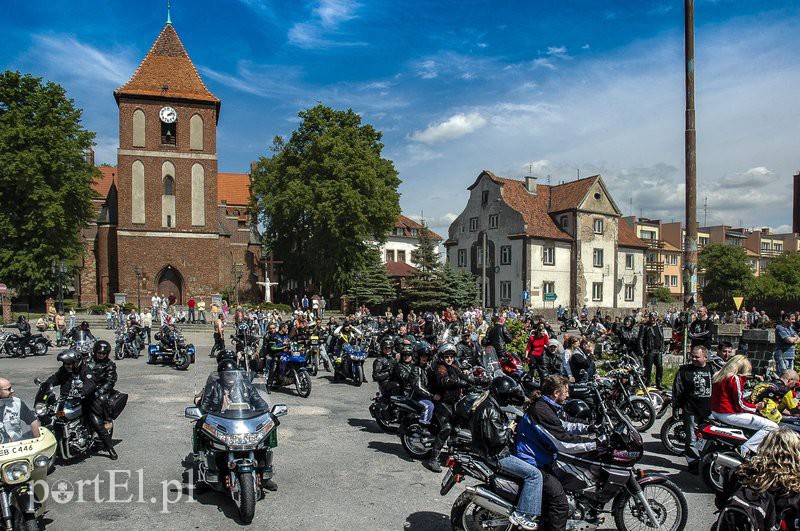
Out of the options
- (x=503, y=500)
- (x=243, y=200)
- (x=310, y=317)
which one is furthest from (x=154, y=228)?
(x=503, y=500)

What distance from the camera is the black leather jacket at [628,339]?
570 inches

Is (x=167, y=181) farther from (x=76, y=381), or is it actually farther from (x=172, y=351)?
(x=76, y=381)

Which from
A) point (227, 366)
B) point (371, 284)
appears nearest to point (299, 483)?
point (227, 366)

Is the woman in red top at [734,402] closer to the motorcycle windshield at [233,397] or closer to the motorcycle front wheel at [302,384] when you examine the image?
the motorcycle windshield at [233,397]

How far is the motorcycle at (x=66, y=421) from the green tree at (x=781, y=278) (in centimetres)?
6031

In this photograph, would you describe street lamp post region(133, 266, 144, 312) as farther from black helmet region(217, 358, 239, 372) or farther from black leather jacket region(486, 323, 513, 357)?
black helmet region(217, 358, 239, 372)

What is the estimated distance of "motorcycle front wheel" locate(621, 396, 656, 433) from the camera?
10.2 metres

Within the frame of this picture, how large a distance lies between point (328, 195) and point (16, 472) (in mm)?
36202

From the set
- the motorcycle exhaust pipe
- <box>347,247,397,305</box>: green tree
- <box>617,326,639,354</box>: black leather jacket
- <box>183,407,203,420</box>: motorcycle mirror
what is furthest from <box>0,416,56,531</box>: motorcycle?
<box>347,247,397,305</box>: green tree

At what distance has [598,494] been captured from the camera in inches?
215

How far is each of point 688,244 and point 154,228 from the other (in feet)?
132

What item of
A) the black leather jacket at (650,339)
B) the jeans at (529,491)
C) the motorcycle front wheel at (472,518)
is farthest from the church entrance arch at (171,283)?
the jeans at (529,491)

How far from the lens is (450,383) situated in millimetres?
8062

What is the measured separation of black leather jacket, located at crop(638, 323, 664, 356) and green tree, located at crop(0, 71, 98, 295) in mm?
35583
